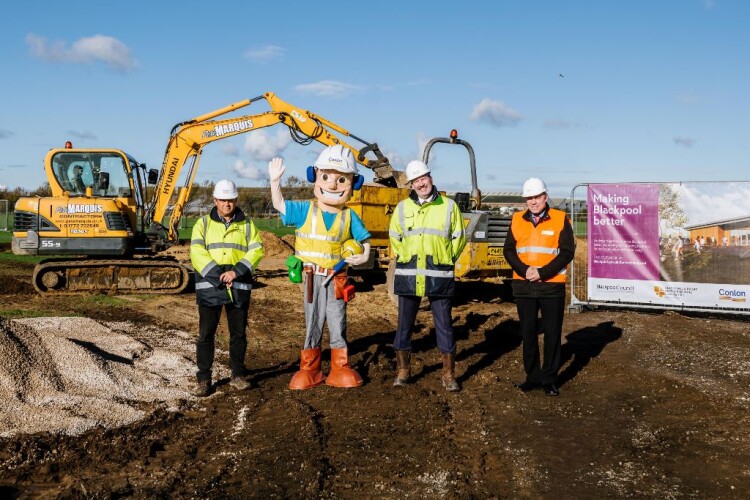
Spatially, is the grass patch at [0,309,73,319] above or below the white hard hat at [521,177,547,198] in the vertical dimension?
below

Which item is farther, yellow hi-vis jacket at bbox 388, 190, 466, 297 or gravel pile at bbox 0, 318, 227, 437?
yellow hi-vis jacket at bbox 388, 190, 466, 297

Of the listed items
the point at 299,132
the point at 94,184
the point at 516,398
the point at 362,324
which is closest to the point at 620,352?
the point at 516,398

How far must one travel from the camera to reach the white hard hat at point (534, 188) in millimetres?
6883

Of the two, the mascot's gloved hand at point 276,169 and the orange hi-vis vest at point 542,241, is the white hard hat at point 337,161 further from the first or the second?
the orange hi-vis vest at point 542,241

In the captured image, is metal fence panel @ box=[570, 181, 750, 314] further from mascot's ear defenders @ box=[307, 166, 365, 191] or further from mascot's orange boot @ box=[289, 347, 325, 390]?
mascot's orange boot @ box=[289, 347, 325, 390]

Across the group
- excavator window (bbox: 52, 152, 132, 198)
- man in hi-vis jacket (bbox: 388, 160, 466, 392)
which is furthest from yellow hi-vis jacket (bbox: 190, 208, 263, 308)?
excavator window (bbox: 52, 152, 132, 198)

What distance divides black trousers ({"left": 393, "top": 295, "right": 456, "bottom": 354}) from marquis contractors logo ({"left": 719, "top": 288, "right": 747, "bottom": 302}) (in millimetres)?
5869

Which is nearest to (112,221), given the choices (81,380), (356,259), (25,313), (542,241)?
(25,313)

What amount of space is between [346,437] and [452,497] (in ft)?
4.47

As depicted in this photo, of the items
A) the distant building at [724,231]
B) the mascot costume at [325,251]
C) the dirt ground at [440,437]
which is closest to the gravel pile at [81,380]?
the dirt ground at [440,437]

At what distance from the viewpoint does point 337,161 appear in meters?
6.99

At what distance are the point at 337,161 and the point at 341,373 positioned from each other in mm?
2040

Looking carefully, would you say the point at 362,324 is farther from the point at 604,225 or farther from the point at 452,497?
the point at 452,497

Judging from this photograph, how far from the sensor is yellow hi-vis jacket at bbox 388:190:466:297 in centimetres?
688
